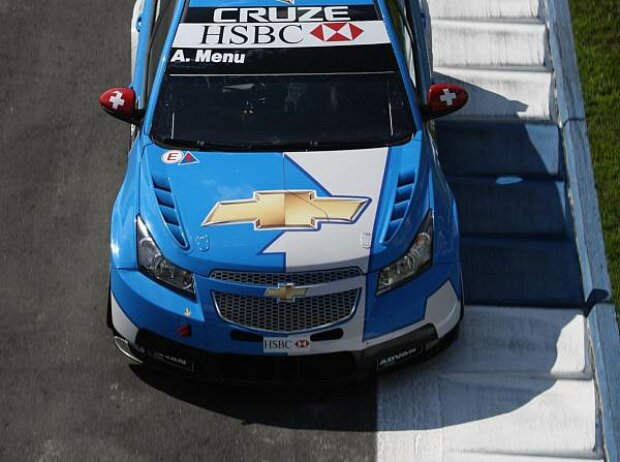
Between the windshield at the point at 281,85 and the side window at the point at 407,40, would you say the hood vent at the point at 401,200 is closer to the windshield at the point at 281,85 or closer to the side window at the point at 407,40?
the windshield at the point at 281,85

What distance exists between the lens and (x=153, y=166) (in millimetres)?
8625

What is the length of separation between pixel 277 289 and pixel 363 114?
1559 mm

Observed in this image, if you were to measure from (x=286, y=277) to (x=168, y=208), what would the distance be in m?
0.92

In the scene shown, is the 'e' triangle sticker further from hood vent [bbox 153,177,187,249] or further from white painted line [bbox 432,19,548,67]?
white painted line [bbox 432,19,548,67]

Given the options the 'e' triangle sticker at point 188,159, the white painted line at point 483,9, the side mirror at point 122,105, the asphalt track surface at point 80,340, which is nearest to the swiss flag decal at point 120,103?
the side mirror at point 122,105

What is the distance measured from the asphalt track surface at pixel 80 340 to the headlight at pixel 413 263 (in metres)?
0.88

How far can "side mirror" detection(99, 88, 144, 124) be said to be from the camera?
900cm

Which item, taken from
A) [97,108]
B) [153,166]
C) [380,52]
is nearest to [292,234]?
[153,166]

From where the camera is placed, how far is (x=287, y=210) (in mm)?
8227

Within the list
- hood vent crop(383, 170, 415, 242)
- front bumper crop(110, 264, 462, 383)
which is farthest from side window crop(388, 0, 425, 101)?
front bumper crop(110, 264, 462, 383)

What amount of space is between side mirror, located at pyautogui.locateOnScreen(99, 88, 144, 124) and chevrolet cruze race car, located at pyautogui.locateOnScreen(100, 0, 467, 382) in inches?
0.4

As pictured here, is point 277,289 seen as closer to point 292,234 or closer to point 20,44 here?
point 292,234

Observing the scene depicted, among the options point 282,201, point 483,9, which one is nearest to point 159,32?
point 282,201

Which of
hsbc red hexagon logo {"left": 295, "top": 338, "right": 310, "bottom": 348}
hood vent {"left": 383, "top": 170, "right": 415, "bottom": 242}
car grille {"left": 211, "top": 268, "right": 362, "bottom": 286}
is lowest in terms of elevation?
hsbc red hexagon logo {"left": 295, "top": 338, "right": 310, "bottom": 348}
